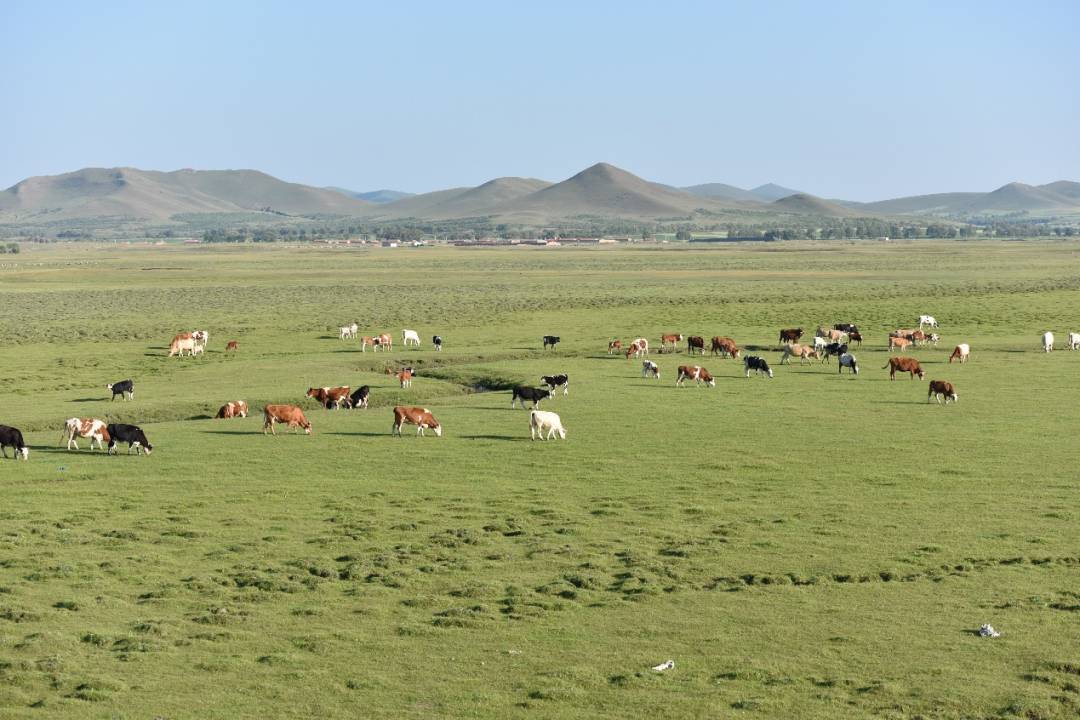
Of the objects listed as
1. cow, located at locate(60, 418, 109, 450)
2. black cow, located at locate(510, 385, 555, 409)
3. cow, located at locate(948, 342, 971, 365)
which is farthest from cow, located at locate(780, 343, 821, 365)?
cow, located at locate(60, 418, 109, 450)

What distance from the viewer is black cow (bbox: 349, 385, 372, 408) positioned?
39.5 meters

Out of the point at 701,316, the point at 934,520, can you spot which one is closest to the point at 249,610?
the point at 934,520

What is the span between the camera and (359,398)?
3959cm

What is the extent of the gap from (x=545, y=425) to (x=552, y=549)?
10905 millimetres

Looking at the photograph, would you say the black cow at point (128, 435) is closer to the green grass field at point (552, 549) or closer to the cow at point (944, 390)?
the green grass field at point (552, 549)

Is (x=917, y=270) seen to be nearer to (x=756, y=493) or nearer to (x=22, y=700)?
(x=756, y=493)

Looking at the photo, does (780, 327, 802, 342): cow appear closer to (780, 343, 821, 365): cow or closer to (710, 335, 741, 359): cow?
(710, 335, 741, 359): cow

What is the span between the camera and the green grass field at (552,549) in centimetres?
1645

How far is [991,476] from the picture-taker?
28297 millimetres

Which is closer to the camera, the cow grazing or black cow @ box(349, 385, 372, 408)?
black cow @ box(349, 385, 372, 408)

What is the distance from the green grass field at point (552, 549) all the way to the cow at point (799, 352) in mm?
2313

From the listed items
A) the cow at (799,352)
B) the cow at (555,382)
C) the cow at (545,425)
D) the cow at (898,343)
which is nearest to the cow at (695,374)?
the cow at (555,382)

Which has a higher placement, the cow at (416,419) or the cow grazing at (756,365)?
the cow at (416,419)

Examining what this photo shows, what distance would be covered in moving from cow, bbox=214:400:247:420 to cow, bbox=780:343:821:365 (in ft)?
75.1
